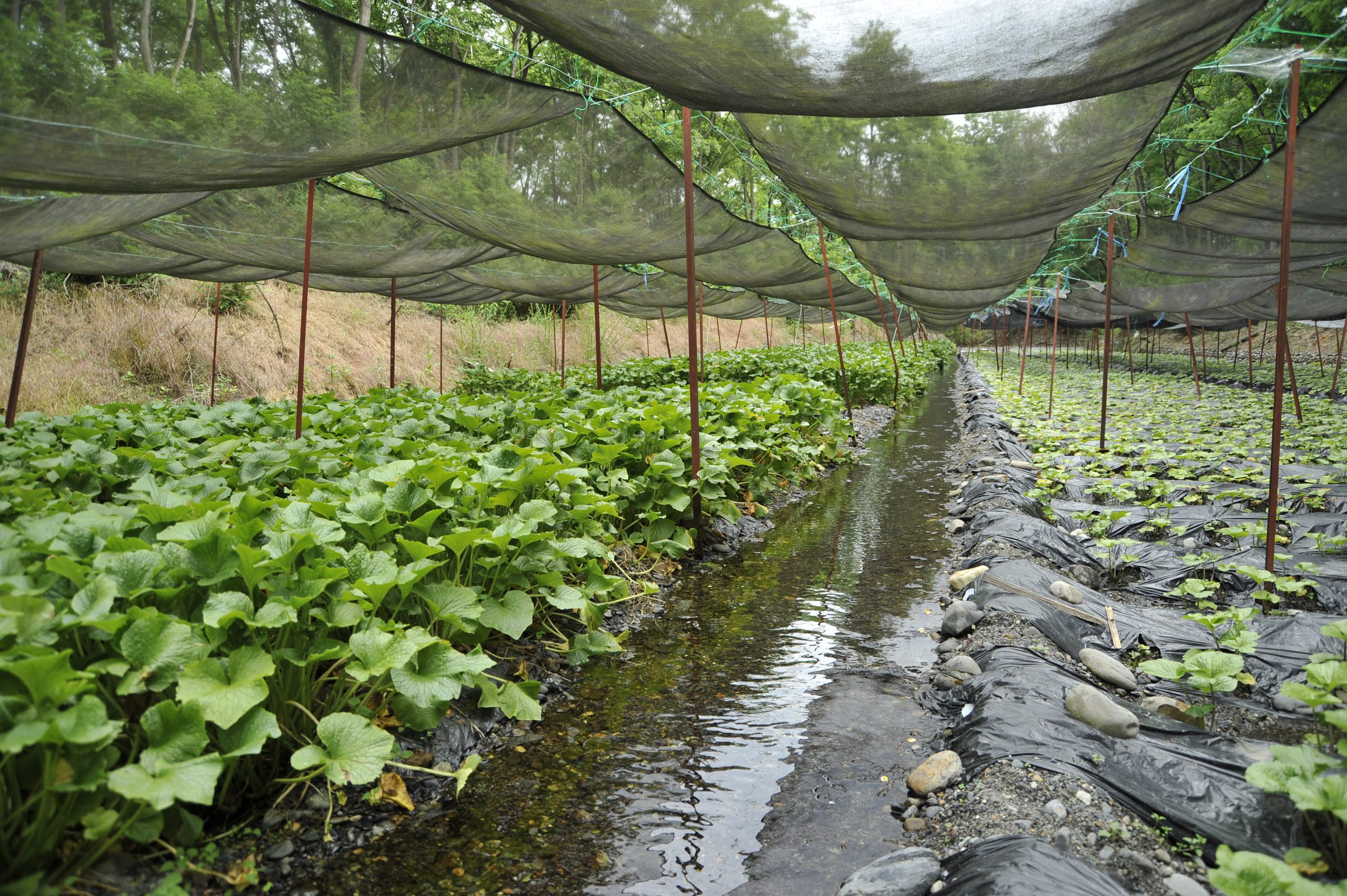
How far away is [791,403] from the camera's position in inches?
322

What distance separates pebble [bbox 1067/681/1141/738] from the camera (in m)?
2.42

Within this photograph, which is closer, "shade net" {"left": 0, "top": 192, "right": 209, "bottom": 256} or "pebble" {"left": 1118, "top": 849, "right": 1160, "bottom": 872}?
→ "pebble" {"left": 1118, "top": 849, "right": 1160, "bottom": 872}

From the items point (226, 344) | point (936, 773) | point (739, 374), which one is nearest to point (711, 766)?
point (936, 773)

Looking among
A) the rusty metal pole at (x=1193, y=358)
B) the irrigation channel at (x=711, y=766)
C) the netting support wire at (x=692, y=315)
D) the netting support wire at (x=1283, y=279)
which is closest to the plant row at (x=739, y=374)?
the rusty metal pole at (x=1193, y=358)

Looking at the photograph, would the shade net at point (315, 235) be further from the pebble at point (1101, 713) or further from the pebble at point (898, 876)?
the pebble at point (1101, 713)

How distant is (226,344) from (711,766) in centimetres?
1422

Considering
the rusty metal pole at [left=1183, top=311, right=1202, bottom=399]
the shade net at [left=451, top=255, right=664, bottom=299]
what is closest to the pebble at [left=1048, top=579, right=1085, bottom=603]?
the shade net at [left=451, top=255, right=664, bottom=299]

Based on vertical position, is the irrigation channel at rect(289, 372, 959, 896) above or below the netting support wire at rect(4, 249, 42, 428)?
below

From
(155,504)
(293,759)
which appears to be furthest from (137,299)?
(293,759)

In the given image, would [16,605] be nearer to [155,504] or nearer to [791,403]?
[155,504]

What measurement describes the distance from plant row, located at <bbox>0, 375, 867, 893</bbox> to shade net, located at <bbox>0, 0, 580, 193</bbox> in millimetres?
1331

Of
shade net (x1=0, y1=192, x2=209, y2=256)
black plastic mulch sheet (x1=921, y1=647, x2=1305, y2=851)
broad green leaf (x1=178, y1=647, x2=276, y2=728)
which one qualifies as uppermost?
shade net (x1=0, y1=192, x2=209, y2=256)

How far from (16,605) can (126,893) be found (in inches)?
27.6

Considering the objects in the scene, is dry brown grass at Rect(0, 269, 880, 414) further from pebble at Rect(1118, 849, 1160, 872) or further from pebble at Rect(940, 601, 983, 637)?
pebble at Rect(1118, 849, 1160, 872)
